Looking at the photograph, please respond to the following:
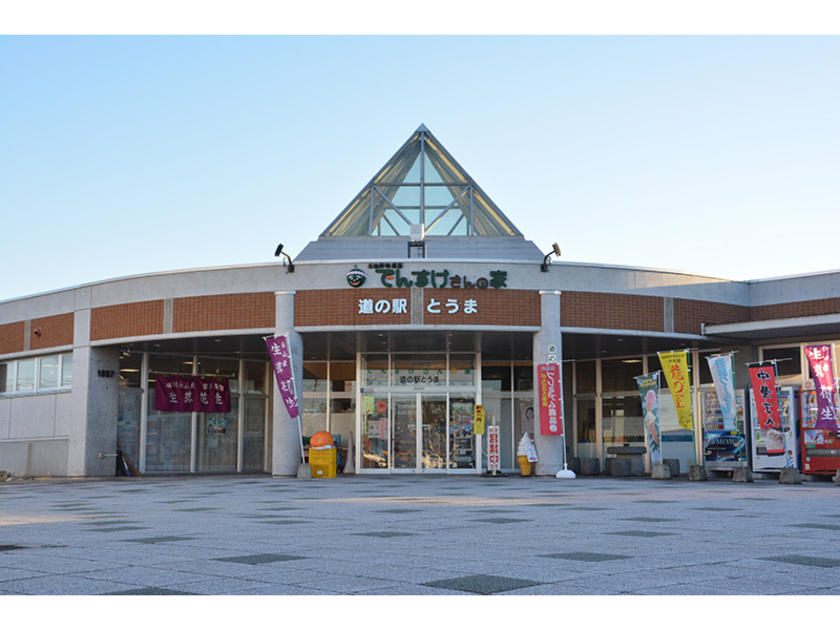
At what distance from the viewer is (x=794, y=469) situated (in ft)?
62.2

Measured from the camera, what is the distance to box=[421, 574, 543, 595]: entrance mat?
15.0 feet

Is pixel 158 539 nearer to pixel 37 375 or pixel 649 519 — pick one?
pixel 649 519

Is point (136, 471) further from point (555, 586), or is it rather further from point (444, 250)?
point (555, 586)

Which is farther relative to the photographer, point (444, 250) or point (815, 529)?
point (444, 250)

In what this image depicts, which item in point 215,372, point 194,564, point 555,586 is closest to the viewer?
point 555,586

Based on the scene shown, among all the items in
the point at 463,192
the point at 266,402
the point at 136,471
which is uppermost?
the point at 463,192

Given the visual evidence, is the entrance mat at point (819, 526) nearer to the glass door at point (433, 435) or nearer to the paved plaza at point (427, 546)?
the paved plaza at point (427, 546)

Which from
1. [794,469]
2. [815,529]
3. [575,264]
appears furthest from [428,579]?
[575,264]

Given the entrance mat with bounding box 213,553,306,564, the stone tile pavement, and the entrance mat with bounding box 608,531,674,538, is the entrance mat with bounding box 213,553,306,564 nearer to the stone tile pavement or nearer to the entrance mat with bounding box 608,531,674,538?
the stone tile pavement

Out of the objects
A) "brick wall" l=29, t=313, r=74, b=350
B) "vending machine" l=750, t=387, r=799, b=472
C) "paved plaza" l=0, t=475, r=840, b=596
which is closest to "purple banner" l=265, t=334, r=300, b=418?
"brick wall" l=29, t=313, r=74, b=350

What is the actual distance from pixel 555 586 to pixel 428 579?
2.35ft

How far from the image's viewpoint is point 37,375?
26516 millimetres

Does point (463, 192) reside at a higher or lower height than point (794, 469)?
higher

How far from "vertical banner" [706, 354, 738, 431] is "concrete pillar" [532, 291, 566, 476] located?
362 centimetres
